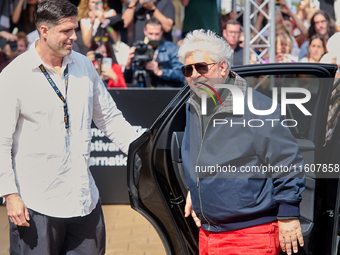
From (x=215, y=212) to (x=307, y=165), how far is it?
0.97 metres

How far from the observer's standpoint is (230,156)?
218cm

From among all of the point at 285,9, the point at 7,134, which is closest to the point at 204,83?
the point at 7,134

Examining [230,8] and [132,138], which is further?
[230,8]

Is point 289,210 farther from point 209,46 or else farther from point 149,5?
point 149,5

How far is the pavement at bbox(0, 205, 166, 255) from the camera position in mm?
4391

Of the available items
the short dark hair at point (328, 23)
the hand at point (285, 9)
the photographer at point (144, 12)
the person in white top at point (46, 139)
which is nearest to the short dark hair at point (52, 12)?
the person in white top at point (46, 139)

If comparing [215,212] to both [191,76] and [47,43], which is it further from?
[47,43]

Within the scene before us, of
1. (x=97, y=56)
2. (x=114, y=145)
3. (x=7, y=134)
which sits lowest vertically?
(x=114, y=145)

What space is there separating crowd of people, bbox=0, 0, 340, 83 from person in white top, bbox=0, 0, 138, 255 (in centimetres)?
348

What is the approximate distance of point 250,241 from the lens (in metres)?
2.22

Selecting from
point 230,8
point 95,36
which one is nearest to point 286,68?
point 95,36

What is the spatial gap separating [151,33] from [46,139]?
3979 mm

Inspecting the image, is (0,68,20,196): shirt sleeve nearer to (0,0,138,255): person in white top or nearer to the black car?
(0,0,138,255): person in white top

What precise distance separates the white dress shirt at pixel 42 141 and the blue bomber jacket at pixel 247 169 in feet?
2.06
